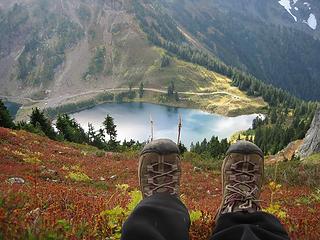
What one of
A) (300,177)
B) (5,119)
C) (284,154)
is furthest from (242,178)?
(284,154)

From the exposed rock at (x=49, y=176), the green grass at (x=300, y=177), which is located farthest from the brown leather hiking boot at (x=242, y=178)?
the exposed rock at (x=49, y=176)

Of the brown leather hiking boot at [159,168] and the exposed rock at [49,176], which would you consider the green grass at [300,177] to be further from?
the brown leather hiking boot at [159,168]

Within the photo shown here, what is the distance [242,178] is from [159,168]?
1.32 meters

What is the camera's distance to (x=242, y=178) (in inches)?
255

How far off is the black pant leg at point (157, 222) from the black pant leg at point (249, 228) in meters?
0.38

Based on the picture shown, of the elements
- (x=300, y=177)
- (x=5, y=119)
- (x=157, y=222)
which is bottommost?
(x=5, y=119)

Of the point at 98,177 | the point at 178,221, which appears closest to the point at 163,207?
the point at 178,221

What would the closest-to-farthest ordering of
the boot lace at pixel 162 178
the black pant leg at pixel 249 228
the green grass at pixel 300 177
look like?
the black pant leg at pixel 249 228, the boot lace at pixel 162 178, the green grass at pixel 300 177

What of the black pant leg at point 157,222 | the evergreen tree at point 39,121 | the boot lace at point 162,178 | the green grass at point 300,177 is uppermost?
the black pant leg at point 157,222

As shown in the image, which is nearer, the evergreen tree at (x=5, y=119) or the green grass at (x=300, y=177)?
the green grass at (x=300, y=177)

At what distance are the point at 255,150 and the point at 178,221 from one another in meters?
3.01

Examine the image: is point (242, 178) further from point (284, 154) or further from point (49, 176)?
point (284, 154)

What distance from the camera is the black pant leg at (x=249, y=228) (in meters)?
Result: 4.00

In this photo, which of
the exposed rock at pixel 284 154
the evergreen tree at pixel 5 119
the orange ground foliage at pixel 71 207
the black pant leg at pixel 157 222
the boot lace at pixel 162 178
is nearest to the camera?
the black pant leg at pixel 157 222
